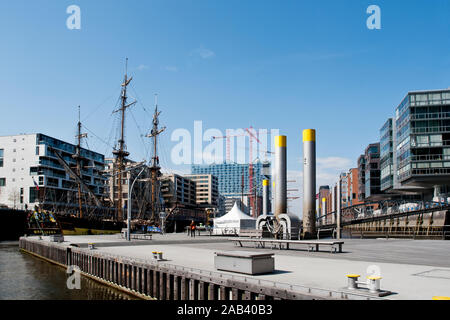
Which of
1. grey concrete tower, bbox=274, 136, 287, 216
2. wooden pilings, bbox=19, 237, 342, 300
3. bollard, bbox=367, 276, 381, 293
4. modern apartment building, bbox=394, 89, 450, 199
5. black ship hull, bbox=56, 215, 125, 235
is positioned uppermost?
modern apartment building, bbox=394, 89, 450, 199

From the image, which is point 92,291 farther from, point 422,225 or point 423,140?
point 423,140

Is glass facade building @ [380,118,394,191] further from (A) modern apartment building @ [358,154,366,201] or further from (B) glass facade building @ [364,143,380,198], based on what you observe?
(A) modern apartment building @ [358,154,366,201]

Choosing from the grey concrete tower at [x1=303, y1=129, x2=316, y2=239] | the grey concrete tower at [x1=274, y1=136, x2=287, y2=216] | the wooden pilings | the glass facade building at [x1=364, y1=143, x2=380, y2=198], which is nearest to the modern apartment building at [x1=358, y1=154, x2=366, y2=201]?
the glass facade building at [x1=364, y1=143, x2=380, y2=198]

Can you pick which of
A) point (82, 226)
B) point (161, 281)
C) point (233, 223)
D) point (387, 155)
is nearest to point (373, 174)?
point (387, 155)

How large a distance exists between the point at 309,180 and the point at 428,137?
144 ft

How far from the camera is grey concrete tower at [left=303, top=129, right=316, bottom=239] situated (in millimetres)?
41219

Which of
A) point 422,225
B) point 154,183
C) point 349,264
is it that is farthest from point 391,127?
point 349,264

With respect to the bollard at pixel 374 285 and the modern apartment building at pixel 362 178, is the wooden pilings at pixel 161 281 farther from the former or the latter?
the modern apartment building at pixel 362 178

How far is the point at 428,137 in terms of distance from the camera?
242 ft

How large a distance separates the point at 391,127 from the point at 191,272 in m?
89.9

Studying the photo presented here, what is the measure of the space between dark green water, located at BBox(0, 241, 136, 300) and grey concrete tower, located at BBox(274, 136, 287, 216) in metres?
22.2

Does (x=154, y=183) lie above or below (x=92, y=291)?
above
